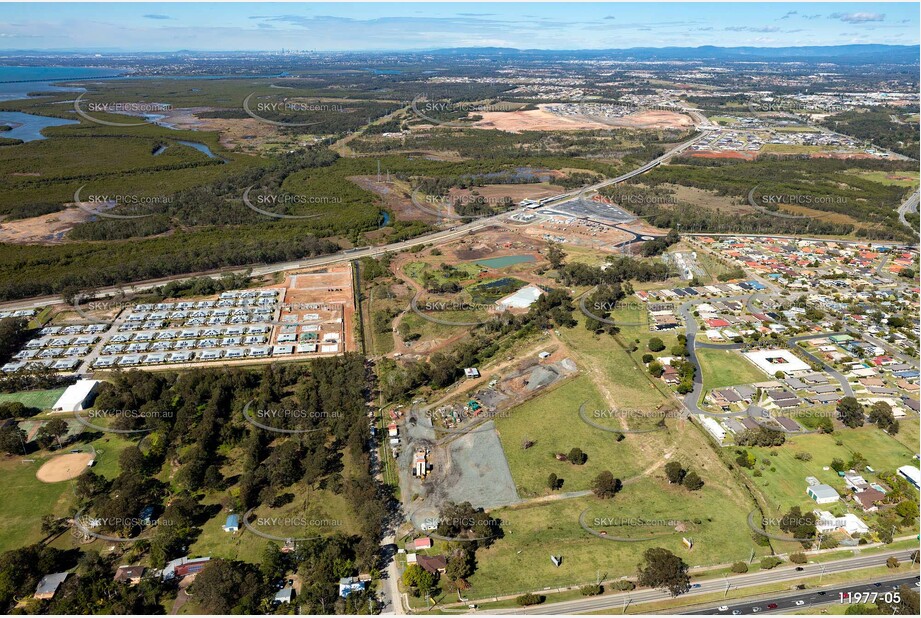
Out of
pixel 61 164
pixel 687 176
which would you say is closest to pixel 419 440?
pixel 687 176

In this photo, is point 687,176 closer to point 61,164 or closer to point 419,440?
point 419,440

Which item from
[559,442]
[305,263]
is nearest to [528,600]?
[559,442]

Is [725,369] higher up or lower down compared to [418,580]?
lower down

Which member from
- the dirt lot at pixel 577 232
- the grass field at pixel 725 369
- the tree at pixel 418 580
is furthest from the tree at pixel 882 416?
the dirt lot at pixel 577 232

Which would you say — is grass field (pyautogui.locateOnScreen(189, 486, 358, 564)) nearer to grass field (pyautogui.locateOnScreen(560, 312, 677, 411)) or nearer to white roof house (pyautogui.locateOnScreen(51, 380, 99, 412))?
white roof house (pyautogui.locateOnScreen(51, 380, 99, 412))

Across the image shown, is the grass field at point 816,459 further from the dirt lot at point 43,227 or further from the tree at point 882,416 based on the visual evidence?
the dirt lot at point 43,227

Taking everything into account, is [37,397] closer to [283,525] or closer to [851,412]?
[283,525]
